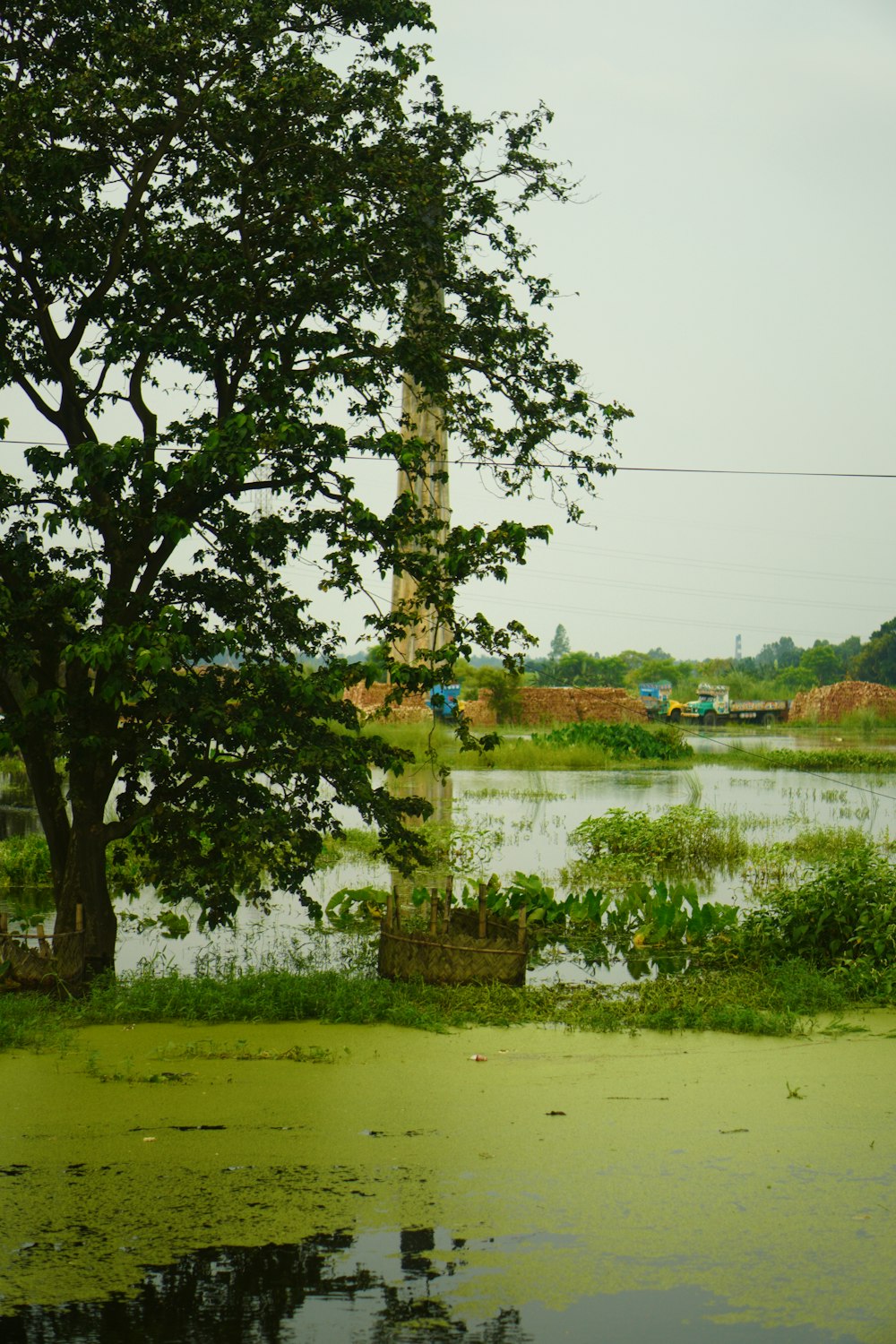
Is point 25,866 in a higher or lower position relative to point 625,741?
lower

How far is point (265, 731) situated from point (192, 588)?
44.1 inches

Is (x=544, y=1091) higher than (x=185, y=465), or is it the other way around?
(x=185, y=465)

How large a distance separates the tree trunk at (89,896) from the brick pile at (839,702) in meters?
39.7

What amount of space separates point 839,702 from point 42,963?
41237mm

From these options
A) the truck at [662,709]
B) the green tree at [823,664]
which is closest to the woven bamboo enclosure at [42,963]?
the truck at [662,709]

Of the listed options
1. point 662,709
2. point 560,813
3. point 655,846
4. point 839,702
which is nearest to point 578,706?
point 662,709

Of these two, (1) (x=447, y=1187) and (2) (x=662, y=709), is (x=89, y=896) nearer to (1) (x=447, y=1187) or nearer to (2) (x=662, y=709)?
(1) (x=447, y=1187)

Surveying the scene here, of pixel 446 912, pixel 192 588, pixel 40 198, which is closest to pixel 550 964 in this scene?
pixel 446 912

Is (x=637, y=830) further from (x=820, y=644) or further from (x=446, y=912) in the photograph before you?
(x=820, y=644)

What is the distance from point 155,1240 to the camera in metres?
4.16

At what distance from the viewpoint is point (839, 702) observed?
149ft

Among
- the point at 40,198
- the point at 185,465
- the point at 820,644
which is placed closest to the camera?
the point at 185,465

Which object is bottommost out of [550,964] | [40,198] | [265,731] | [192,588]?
[550,964]

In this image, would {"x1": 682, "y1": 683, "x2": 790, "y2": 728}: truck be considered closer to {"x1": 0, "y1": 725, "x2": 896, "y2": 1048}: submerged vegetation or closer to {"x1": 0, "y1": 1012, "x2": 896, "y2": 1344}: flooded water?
{"x1": 0, "y1": 725, "x2": 896, "y2": 1048}: submerged vegetation
